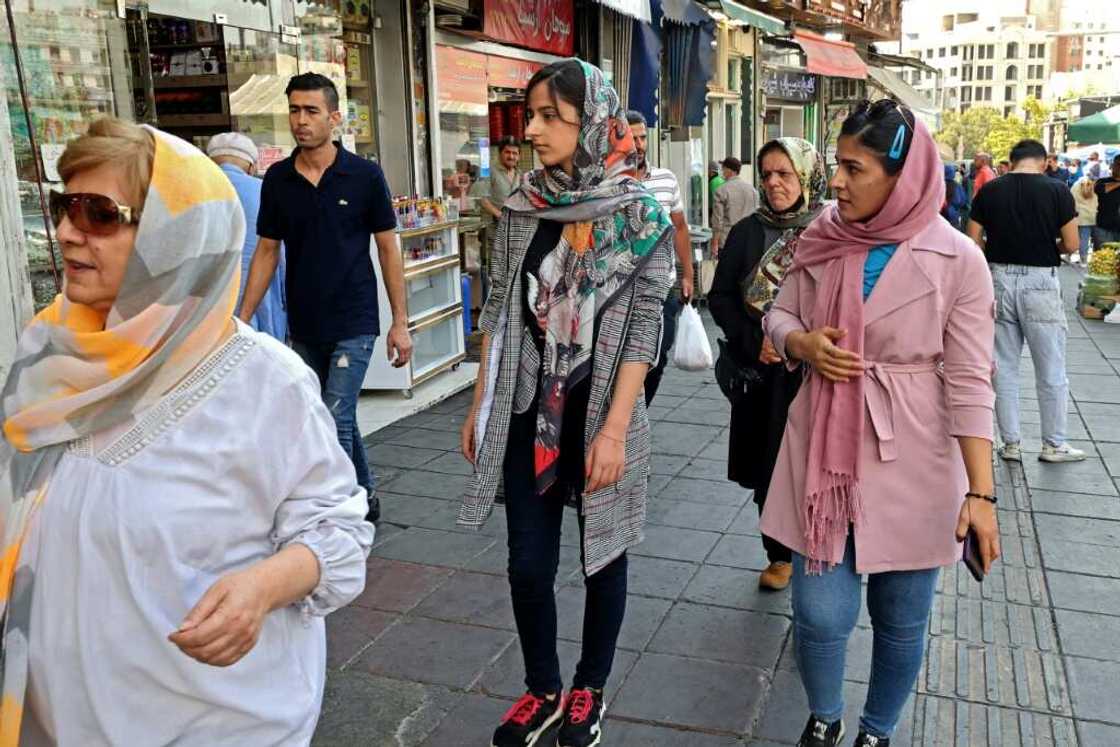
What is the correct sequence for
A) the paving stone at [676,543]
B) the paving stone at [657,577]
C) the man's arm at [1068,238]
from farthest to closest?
1. the man's arm at [1068,238]
2. the paving stone at [676,543]
3. the paving stone at [657,577]

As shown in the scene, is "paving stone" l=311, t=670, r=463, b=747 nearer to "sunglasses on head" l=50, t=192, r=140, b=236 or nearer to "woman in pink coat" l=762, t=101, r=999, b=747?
"woman in pink coat" l=762, t=101, r=999, b=747

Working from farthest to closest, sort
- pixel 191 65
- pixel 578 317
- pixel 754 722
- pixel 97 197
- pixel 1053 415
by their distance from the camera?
pixel 191 65
pixel 1053 415
pixel 754 722
pixel 578 317
pixel 97 197

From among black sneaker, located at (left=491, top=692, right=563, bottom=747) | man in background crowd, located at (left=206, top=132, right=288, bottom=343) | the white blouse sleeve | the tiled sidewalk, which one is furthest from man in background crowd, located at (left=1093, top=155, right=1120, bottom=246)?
the white blouse sleeve

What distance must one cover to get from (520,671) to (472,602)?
0.61m

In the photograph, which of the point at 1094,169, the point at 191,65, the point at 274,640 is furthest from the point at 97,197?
the point at 1094,169

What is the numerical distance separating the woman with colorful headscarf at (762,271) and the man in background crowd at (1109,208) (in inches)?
441

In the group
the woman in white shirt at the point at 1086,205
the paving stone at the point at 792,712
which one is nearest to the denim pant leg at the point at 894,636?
the paving stone at the point at 792,712

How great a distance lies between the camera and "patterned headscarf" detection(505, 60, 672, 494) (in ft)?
8.86

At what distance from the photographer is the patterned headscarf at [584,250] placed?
270 centimetres

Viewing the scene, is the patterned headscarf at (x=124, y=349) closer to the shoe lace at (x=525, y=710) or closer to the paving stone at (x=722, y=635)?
the shoe lace at (x=525, y=710)

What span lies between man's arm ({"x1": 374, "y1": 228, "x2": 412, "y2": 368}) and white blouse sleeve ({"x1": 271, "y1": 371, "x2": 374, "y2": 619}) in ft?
9.67

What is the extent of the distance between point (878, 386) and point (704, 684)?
4.27 ft

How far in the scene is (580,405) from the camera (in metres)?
2.78

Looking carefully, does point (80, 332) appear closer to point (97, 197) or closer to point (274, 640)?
point (97, 197)
